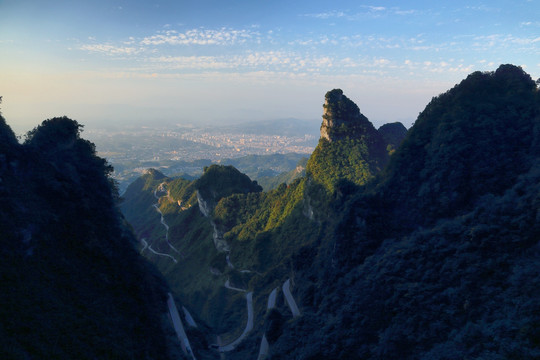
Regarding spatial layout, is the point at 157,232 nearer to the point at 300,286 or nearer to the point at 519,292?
the point at 300,286

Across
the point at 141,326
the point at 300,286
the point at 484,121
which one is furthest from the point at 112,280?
the point at 484,121

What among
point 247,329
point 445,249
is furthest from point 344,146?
point 445,249

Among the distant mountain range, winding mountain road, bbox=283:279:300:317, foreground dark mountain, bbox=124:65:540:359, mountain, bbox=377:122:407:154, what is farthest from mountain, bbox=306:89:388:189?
winding mountain road, bbox=283:279:300:317

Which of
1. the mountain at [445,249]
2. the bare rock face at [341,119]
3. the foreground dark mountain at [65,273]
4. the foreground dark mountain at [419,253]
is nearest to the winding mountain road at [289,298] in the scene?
the foreground dark mountain at [419,253]

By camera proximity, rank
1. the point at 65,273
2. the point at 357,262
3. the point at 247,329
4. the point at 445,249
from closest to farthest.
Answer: the point at 445,249 < the point at 65,273 < the point at 357,262 < the point at 247,329

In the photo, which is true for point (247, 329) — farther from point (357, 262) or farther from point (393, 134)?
point (393, 134)

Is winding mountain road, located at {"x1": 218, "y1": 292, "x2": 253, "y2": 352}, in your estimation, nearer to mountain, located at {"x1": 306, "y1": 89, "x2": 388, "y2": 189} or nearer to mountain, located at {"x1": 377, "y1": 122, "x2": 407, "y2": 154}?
mountain, located at {"x1": 306, "y1": 89, "x2": 388, "y2": 189}
